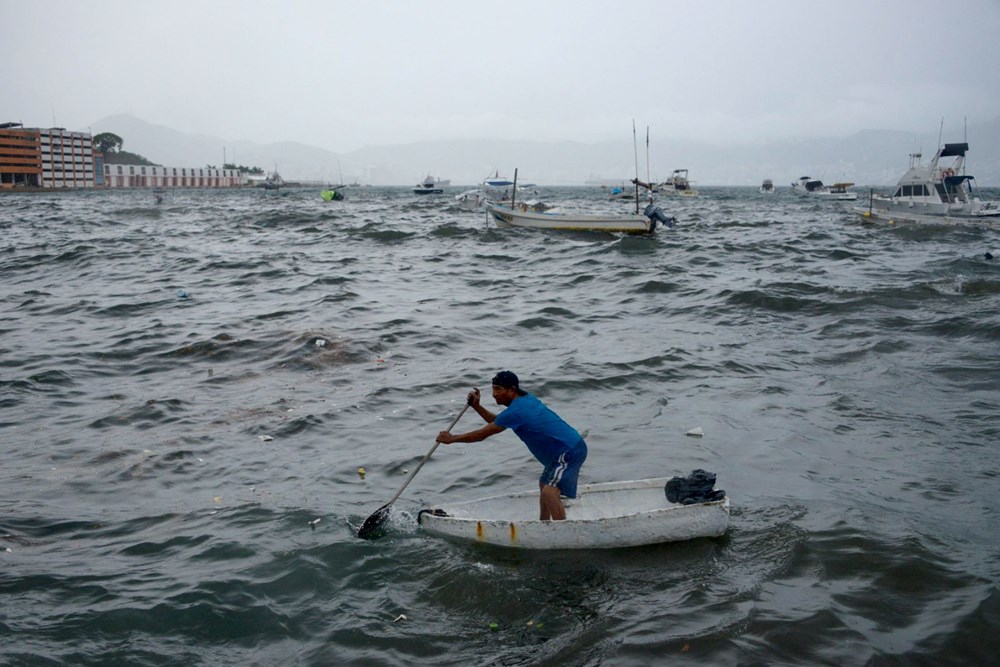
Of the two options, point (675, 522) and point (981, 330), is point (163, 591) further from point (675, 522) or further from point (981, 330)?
point (981, 330)

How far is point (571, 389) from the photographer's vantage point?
12898 mm

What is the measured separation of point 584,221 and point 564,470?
29759 millimetres

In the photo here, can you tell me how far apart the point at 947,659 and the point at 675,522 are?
7.91ft

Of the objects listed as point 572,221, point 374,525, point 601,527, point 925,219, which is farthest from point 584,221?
point 601,527

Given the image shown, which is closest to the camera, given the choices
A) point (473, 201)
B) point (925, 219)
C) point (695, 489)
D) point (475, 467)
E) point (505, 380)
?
point (695, 489)

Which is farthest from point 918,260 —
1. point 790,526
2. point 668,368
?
point 790,526

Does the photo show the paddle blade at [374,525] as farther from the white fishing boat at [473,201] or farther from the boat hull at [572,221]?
the white fishing boat at [473,201]

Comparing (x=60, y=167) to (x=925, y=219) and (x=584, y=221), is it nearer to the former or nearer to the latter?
(x=584, y=221)

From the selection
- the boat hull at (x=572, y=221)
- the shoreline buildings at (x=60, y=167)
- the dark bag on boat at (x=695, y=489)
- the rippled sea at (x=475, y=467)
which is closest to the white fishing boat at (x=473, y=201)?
the boat hull at (x=572, y=221)

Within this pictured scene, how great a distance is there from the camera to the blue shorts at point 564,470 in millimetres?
7605

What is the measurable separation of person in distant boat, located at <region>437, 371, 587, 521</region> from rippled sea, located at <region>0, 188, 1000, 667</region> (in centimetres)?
55

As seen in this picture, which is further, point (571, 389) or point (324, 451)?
point (571, 389)

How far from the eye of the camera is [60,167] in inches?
4577

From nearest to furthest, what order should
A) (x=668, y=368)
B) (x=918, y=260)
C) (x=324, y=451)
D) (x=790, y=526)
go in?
1. (x=790, y=526)
2. (x=324, y=451)
3. (x=668, y=368)
4. (x=918, y=260)
